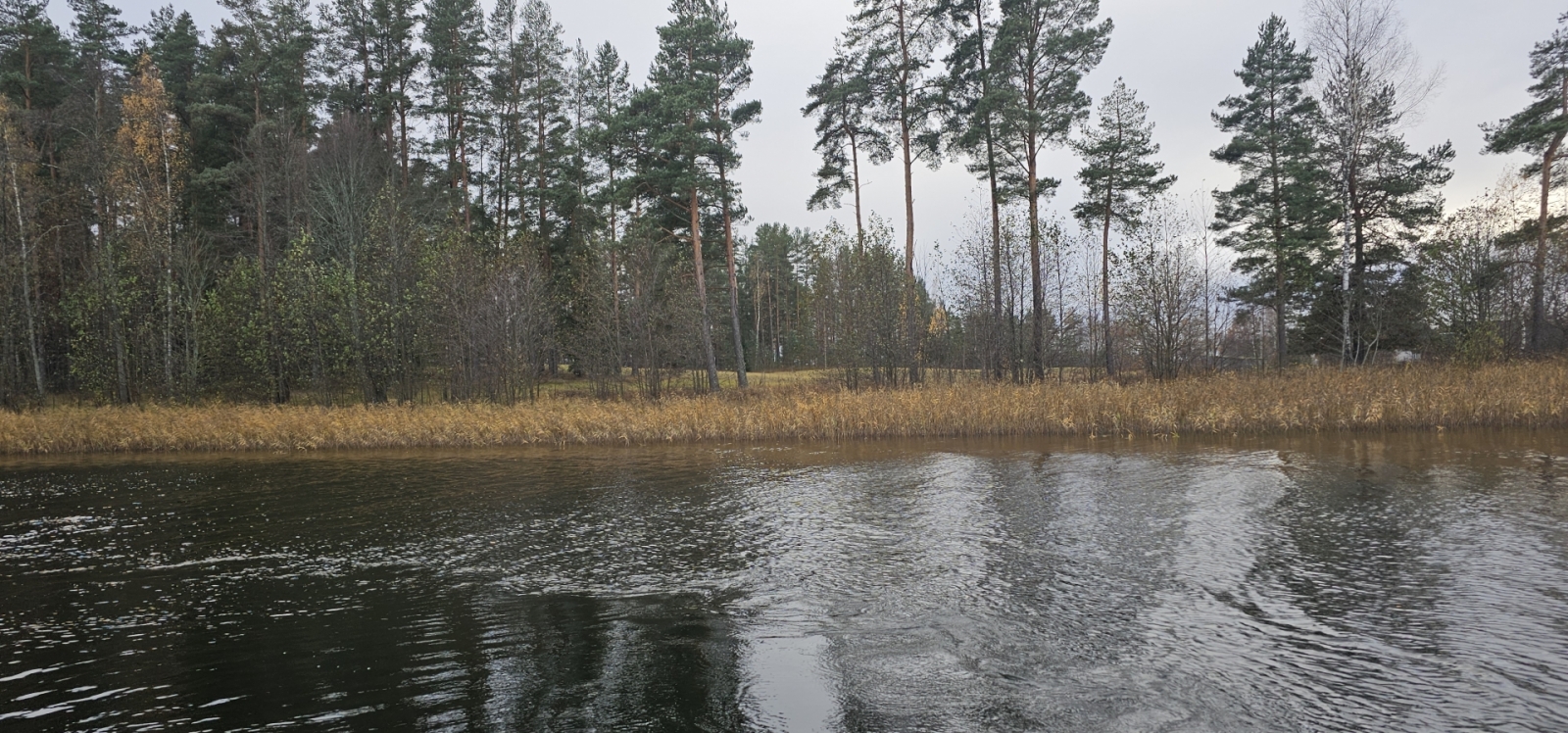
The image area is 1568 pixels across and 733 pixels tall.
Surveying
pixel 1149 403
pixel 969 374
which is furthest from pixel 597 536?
pixel 969 374

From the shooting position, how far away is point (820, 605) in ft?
25.0

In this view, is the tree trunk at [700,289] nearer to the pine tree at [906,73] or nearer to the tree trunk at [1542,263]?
the pine tree at [906,73]

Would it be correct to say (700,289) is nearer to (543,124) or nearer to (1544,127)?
(543,124)

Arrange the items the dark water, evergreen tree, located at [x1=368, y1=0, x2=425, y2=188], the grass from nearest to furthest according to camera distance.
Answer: the dark water → the grass → evergreen tree, located at [x1=368, y1=0, x2=425, y2=188]

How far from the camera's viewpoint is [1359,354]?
29.6 meters

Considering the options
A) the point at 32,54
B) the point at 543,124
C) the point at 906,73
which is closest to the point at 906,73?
the point at 906,73

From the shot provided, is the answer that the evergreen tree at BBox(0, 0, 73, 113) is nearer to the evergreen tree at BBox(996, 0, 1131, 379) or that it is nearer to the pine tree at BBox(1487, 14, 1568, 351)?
the evergreen tree at BBox(996, 0, 1131, 379)

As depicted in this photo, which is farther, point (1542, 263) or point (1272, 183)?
point (1272, 183)

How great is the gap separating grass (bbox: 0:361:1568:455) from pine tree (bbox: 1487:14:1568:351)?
13.3 metres

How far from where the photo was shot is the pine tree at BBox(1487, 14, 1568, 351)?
30167mm

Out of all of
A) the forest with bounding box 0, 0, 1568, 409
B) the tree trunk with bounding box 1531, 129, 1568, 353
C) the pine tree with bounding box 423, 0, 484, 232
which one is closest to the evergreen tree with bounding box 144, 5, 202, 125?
the forest with bounding box 0, 0, 1568, 409

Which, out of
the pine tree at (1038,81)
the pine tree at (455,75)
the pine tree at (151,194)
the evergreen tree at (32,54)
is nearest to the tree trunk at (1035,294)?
the pine tree at (1038,81)

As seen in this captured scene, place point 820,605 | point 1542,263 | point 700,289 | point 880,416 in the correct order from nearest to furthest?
point 820,605, point 880,416, point 1542,263, point 700,289

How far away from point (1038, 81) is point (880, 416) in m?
15.2
